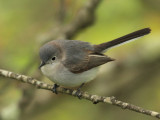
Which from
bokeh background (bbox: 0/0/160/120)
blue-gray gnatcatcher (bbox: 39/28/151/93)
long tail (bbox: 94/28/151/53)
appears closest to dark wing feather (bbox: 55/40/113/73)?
blue-gray gnatcatcher (bbox: 39/28/151/93)

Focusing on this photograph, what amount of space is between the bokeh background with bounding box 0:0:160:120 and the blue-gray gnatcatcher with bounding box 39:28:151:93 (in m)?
0.67

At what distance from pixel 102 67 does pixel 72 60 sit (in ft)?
3.67

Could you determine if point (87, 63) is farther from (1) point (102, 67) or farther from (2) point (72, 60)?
(1) point (102, 67)

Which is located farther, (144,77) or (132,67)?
(144,77)

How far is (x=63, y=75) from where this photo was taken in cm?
400

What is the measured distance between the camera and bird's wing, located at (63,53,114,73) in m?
4.13

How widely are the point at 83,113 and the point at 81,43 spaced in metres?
1.56

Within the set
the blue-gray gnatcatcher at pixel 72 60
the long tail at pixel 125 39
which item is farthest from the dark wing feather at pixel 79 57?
the long tail at pixel 125 39

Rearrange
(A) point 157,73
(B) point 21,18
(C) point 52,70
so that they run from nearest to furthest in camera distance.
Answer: (C) point 52,70
(A) point 157,73
(B) point 21,18

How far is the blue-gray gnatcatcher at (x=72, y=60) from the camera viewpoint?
4.00 metres

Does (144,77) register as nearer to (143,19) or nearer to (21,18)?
(143,19)

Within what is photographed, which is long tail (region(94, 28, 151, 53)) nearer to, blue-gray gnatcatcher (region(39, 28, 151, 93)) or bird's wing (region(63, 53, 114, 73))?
blue-gray gnatcatcher (region(39, 28, 151, 93))

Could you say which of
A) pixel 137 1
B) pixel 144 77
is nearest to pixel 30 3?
pixel 137 1

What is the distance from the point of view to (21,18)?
20.5 ft
